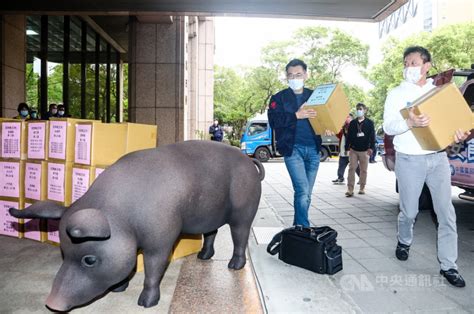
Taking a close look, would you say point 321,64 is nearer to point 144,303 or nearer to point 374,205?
point 374,205

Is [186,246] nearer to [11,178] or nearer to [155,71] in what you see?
[11,178]

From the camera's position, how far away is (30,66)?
1193 centimetres

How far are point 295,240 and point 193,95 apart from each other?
16.6 meters

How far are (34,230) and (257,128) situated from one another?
15108 millimetres

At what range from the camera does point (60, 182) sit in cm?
412

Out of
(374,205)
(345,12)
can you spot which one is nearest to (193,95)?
(345,12)

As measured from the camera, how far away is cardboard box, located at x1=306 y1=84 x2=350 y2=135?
12.4 feet

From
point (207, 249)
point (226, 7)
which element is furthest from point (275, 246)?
point (226, 7)

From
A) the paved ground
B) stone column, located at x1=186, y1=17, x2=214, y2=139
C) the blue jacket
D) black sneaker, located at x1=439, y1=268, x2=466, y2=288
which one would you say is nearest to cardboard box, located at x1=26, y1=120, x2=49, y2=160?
the paved ground

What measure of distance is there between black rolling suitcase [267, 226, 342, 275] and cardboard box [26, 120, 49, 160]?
9.30 feet

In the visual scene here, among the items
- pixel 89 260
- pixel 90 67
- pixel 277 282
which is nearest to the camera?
pixel 89 260

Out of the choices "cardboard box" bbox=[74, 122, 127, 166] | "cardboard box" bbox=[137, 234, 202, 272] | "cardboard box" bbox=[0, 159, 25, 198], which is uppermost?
"cardboard box" bbox=[74, 122, 127, 166]

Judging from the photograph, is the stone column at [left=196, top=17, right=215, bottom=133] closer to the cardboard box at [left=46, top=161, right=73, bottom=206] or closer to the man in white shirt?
the cardboard box at [left=46, top=161, right=73, bottom=206]

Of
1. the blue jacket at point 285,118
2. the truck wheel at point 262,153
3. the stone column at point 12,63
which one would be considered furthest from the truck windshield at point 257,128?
the blue jacket at point 285,118
